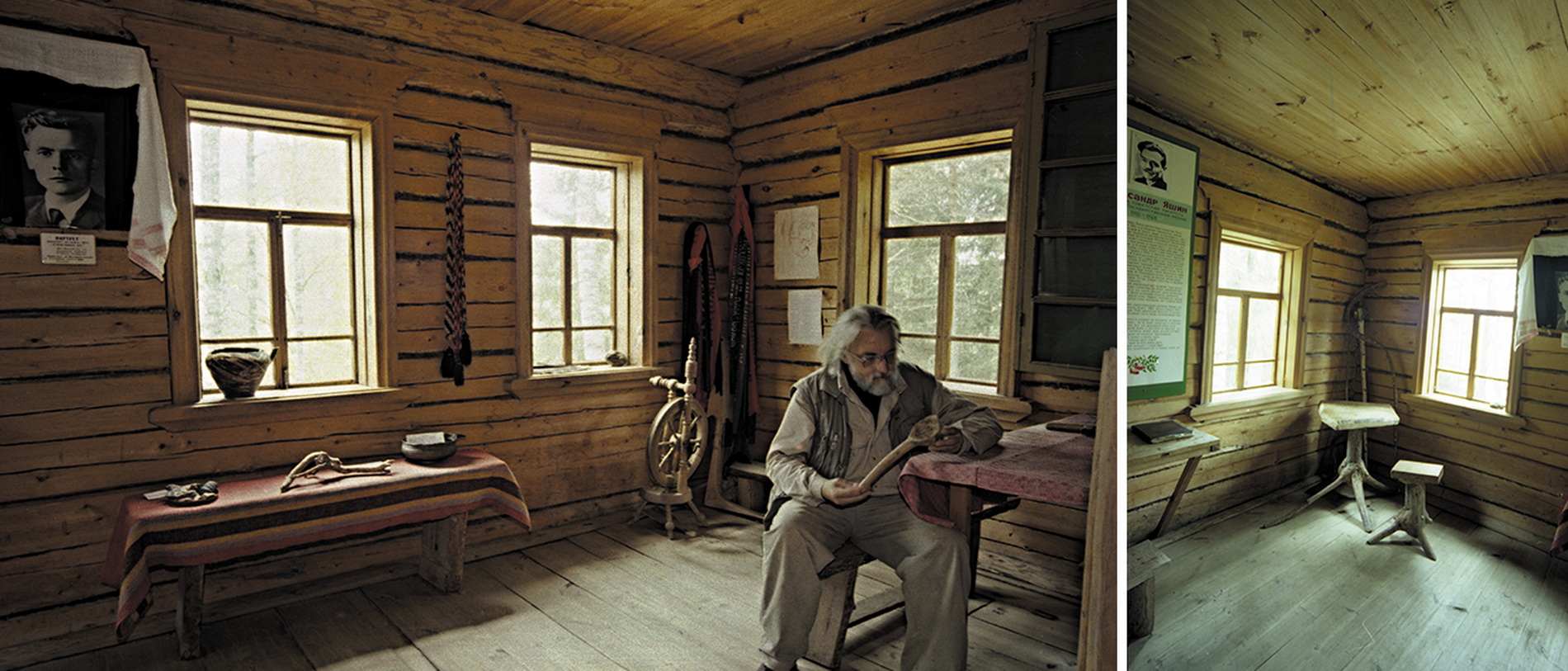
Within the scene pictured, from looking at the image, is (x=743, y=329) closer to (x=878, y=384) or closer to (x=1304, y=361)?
(x=878, y=384)

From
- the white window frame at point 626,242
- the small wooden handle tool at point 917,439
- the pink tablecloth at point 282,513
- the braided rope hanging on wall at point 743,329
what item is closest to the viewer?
the small wooden handle tool at point 917,439

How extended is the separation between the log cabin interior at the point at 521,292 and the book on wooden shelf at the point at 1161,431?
2140mm

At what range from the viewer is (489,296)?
3.41 metres

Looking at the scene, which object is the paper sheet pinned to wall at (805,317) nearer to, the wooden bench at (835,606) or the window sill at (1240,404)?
the wooden bench at (835,606)

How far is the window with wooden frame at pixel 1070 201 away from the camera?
2.74m

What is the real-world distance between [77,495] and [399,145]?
164cm

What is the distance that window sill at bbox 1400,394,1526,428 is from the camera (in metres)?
0.42

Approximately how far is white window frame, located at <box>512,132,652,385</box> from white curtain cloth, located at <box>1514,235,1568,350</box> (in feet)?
11.6

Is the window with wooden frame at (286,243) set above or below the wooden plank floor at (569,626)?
above

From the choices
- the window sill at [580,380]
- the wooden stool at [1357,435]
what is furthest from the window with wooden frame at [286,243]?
the wooden stool at [1357,435]

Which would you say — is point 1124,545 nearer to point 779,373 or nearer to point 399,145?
point 399,145

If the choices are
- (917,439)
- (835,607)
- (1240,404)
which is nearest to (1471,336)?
(1240,404)

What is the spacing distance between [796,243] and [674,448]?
1.22 meters

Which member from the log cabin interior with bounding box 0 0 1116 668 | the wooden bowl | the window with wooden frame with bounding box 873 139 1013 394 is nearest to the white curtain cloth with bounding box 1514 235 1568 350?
the log cabin interior with bounding box 0 0 1116 668
